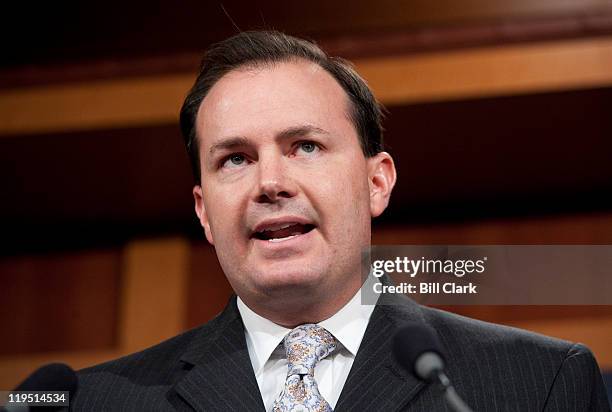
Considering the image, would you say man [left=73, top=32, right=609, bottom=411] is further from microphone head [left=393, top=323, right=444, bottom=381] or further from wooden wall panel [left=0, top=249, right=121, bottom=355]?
wooden wall panel [left=0, top=249, right=121, bottom=355]

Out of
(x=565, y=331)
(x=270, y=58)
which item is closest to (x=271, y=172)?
(x=270, y=58)

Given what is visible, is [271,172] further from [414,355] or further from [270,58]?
[414,355]

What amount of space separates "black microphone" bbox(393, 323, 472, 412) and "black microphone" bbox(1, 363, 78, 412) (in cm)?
38

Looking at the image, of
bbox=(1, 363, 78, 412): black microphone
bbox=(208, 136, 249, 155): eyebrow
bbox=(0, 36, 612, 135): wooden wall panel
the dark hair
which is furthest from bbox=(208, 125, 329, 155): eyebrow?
bbox=(0, 36, 612, 135): wooden wall panel

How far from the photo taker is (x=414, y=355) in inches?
37.3

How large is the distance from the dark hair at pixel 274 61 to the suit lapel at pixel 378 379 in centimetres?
30

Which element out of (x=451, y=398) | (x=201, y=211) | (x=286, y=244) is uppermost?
(x=201, y=211)

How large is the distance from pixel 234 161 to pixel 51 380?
474 mm

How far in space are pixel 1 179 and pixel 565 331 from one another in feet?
4.59

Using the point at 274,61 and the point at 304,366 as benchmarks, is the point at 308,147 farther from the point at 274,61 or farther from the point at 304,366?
the point at 304,366

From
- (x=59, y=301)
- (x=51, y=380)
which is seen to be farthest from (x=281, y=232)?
(x=59, y=301)

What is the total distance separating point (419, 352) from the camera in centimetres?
94

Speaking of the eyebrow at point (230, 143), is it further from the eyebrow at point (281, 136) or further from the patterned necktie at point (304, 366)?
the patterned necktie at point (304, 366)

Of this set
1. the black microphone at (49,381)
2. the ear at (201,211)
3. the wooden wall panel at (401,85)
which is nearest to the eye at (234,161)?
the ear at (201,211)
